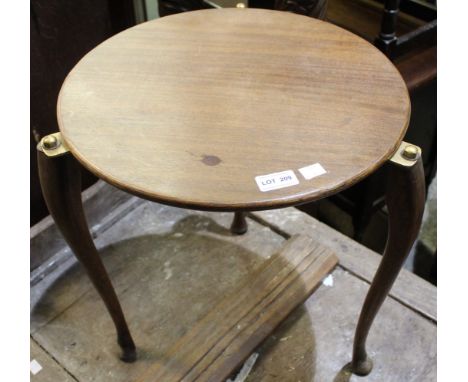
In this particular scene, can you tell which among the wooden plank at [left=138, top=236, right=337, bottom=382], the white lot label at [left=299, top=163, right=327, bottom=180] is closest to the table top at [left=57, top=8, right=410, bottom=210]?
the white lot label at [left=299, top=163, right=327, bottom=180]

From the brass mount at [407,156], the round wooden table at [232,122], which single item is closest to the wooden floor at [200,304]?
the round wooden table at [232,122]

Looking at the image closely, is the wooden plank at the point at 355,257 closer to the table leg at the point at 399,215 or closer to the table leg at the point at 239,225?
the table leg at the point at 239,225

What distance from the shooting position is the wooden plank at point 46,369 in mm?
1024

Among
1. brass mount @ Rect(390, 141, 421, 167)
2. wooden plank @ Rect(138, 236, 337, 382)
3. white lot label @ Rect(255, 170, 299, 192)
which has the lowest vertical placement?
wooden plank @ Rect(138, 236, 337, 382)

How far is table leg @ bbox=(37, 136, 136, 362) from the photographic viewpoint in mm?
725

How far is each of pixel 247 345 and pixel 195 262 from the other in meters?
0.29

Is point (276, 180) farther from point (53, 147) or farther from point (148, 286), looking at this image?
point (148, 286)

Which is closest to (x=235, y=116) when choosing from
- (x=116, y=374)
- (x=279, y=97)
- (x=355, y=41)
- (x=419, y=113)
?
(x=279, y=97)

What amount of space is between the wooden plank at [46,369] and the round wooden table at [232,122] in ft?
0.77

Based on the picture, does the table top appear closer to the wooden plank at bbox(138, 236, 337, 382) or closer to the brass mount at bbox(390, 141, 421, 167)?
the brass mount at bbox(390, 141, 421, 167)

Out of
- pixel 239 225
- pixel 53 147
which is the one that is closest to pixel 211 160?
pixel 53 147

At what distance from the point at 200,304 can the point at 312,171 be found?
61 centimetres

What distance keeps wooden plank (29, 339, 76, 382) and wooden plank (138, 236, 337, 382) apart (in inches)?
6.7

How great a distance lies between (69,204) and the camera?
2.52ft
